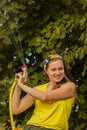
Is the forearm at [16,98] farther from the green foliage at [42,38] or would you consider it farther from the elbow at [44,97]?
the green foliage at [42,38]

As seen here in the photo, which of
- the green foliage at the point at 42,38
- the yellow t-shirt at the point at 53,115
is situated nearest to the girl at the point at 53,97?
the yellow t-shirt at the point at 53,115

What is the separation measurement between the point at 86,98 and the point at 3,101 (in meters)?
0.83

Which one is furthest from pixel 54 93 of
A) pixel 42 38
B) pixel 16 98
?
pixel 42 38

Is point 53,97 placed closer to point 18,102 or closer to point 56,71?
point 56,71

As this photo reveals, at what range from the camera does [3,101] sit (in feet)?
16.4

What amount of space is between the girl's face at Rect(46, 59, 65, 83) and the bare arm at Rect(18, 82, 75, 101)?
0.25ft

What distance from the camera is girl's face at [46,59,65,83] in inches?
146

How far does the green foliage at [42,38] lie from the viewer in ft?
15.5

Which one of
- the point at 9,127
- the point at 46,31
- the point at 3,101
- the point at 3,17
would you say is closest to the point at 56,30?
the point at 46,31

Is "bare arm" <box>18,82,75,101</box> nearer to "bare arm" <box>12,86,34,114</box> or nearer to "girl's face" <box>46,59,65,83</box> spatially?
"girl's face" <box>46,59,65,83</box>

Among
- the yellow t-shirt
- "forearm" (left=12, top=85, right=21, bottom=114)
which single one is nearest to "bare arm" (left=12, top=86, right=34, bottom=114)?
"forearm" (left=12, top=85, right=21, bottom=114)

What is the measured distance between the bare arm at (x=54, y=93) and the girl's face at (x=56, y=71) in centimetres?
8

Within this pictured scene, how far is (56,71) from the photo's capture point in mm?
3709

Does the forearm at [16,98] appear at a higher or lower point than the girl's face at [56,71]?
lower
